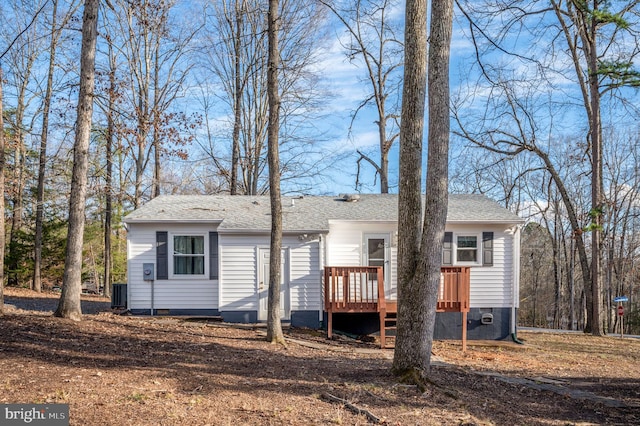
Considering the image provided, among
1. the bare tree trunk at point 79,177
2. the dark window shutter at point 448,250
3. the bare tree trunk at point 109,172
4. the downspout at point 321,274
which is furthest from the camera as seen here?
the dark window shutter at point 448,250

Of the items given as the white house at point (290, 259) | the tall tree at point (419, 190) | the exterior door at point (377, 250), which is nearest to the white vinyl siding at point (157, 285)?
the white house at point (290, 259)

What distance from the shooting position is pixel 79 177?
1000 centimetres

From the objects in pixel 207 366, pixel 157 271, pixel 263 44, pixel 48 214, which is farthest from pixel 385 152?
pixel 207 366

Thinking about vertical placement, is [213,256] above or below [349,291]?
above

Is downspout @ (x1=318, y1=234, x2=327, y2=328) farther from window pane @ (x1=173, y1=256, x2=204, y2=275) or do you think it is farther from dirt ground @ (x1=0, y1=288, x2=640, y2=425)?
window pane @ (x1=173, y1=256, x2=204, y2=275)

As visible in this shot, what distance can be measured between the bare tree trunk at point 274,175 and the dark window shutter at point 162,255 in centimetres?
462

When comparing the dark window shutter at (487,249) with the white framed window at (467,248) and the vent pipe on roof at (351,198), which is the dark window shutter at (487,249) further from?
the vent pipe on roof at (351,198)

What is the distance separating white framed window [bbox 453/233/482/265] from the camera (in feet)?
45.0

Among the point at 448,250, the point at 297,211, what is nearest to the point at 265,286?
the point at 297,211

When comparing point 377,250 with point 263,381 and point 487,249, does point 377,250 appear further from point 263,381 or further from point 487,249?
point 263,381

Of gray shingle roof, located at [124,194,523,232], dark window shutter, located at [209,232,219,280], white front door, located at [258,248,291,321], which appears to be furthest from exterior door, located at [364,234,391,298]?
dark window shutter, located at [209,232,219,280]

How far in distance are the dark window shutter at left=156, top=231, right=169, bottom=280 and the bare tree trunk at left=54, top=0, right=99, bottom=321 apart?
3495 millimetres

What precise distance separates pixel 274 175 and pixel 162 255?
5198 millimetres

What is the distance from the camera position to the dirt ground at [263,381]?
468cm
